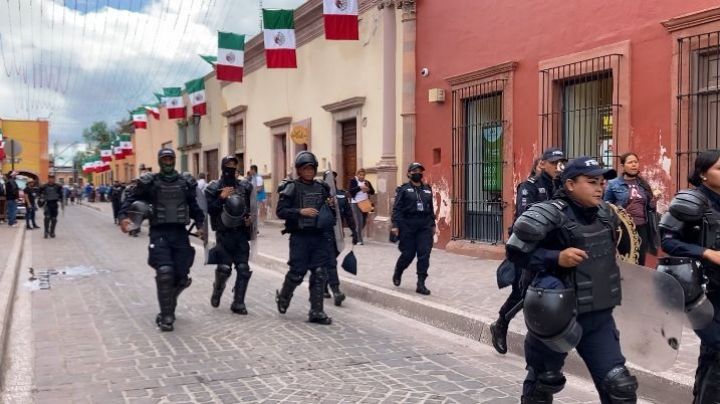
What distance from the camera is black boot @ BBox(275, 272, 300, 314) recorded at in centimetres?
716

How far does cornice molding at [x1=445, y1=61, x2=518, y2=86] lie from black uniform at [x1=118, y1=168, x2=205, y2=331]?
6.70 m

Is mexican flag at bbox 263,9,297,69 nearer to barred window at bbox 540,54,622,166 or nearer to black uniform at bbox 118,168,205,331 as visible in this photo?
barred window at bbox 540,54,622,166

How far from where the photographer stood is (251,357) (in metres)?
5.72

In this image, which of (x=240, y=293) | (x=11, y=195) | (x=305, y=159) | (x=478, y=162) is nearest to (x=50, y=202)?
(x=11, y=195)

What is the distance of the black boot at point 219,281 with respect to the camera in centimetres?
772

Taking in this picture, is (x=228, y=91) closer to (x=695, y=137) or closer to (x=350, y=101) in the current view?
(x=350, y=101)

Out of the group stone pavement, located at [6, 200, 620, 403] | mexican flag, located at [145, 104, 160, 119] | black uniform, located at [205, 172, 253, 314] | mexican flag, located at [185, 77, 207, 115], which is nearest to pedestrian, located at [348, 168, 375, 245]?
stone pavement, located at [6, 200, 620, 403]

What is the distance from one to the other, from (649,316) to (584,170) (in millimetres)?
896

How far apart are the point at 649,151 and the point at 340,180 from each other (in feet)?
32.2

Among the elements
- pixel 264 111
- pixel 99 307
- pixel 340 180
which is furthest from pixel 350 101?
pixel 99 307

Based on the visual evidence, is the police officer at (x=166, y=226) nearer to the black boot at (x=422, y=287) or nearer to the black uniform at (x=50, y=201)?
the black boot at (x=422, y=287)

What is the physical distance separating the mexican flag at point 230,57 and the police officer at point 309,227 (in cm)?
1396

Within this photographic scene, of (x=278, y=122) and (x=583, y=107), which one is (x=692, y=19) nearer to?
(x=583, y=107)

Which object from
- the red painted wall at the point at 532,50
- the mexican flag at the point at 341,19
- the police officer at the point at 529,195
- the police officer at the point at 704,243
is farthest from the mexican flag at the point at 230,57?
the police officer at the point at 704,243
